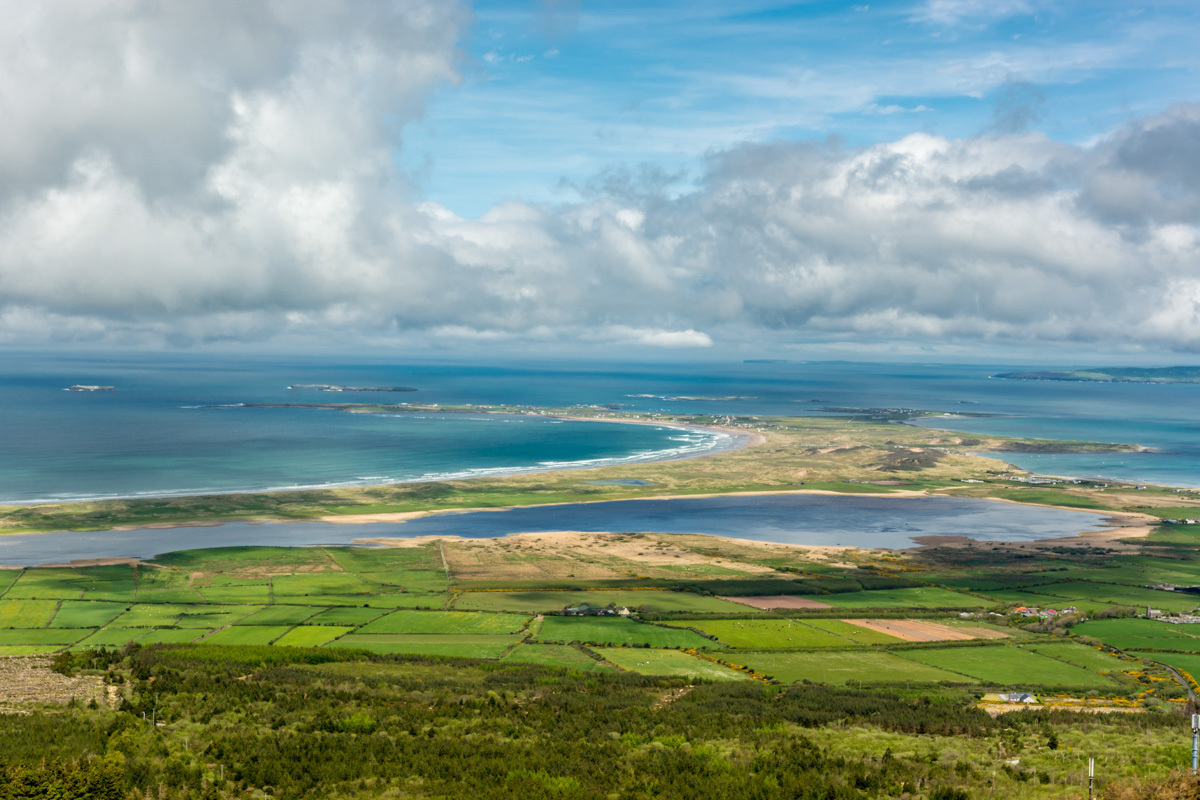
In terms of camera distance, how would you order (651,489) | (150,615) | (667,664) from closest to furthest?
1. (667,664)
2. (150,615)
3. (651,489)

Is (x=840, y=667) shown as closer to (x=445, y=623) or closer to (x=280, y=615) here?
(x=445, y=623)

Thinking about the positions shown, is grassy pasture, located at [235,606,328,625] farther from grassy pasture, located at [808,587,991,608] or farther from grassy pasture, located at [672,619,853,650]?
grassy pasture, located at [808,587,991,608]

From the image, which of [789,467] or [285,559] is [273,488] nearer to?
[285,559]

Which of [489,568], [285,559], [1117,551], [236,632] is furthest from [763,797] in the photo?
[1117,551]

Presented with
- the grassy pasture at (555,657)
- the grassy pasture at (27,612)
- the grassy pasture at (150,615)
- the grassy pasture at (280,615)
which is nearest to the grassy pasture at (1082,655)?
the grassy pasture at (555,657)

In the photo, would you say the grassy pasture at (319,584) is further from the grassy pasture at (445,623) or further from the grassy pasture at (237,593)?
the grassy pasture at (445,623)

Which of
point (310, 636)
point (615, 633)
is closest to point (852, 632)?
point (615, 633)
